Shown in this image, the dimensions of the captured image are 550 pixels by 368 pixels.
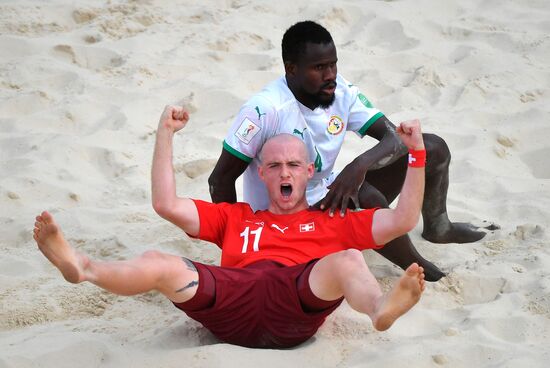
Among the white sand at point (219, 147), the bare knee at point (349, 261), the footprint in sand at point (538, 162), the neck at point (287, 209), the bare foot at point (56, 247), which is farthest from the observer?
the footprint in sand at point (538, 162)

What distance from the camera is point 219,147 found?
5387 mm

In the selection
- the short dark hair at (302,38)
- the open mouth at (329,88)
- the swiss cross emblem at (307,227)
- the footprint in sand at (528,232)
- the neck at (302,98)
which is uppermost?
the short dark hair at (302,38)

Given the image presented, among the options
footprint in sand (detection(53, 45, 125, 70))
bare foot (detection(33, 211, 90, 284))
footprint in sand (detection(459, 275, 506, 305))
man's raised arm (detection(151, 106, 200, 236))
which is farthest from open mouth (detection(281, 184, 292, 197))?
footprint in sand (detection(53, 45, 125, 70))

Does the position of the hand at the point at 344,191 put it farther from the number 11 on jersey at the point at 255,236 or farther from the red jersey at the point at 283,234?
the number 11 on jersey at the point at 255,236

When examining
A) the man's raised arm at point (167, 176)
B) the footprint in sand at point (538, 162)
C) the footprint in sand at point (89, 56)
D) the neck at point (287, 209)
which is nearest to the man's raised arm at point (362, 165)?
the neck at point (287, 209)

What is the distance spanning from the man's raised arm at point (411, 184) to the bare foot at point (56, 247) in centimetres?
123

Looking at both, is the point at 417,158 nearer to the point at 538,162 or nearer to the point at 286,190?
the point at 286,190

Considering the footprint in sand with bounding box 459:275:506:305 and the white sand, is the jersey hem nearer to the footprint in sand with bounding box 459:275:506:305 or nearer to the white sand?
the white sand

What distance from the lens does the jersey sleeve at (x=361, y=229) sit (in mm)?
3551

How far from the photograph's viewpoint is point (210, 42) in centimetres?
644

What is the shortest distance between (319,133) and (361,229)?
2.14ft

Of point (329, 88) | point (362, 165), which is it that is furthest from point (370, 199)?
point (329, 88)

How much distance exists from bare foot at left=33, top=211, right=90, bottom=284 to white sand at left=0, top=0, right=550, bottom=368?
459 millimetres

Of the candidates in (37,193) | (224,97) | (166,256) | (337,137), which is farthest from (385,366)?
(224,97)
